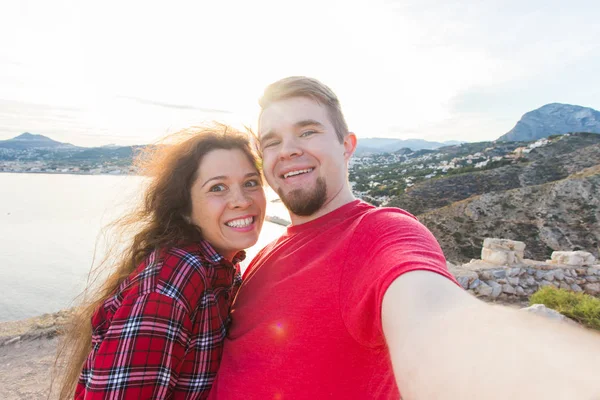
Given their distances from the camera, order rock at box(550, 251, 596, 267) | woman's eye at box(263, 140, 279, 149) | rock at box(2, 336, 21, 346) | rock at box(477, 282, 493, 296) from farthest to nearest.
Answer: rock at box(550, 251, 596, 267), rock at box(477, 282, 493, 296), rock at box(2, 336, 21, 346), woman's eye at box(263, 140, 279, 149)

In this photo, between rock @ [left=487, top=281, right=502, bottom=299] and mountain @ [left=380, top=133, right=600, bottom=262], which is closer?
rock @ [left=487, top=281, right=502, bottom=299]

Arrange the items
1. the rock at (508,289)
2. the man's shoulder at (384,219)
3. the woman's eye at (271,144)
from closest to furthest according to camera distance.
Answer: the man's shoulder at (384,219)
the woman's eye at (271,144)
the rock at (508,289)

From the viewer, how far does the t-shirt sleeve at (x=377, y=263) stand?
0.85 meters

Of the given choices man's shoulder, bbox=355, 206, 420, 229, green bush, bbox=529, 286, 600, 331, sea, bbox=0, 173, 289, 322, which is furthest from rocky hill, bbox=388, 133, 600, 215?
man's shoulder, bbox=355, 206, 420, 229

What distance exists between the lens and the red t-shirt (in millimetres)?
928

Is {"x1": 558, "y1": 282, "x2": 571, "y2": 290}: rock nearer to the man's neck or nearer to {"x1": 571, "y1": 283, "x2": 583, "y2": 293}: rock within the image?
{"x1": 571, "y1": 283, "x2": 583, "y2": 293}: rock

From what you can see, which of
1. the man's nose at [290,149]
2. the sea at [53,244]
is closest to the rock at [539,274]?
the sea at [53,244]

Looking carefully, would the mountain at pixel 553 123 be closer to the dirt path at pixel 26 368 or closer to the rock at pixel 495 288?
the rock at pixel 495 288

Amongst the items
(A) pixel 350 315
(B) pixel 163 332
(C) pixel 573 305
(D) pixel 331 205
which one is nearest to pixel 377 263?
(A) pixel 350 315

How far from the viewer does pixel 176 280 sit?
1.24 meters

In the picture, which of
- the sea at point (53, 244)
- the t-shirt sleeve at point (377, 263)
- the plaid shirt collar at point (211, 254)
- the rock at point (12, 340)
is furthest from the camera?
Result: the rock at point (12, 340)

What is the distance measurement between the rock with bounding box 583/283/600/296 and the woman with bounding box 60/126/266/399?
Result: 26.0ft

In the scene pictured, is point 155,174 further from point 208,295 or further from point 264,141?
point 208,295

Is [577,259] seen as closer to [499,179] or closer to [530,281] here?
[530,281]
